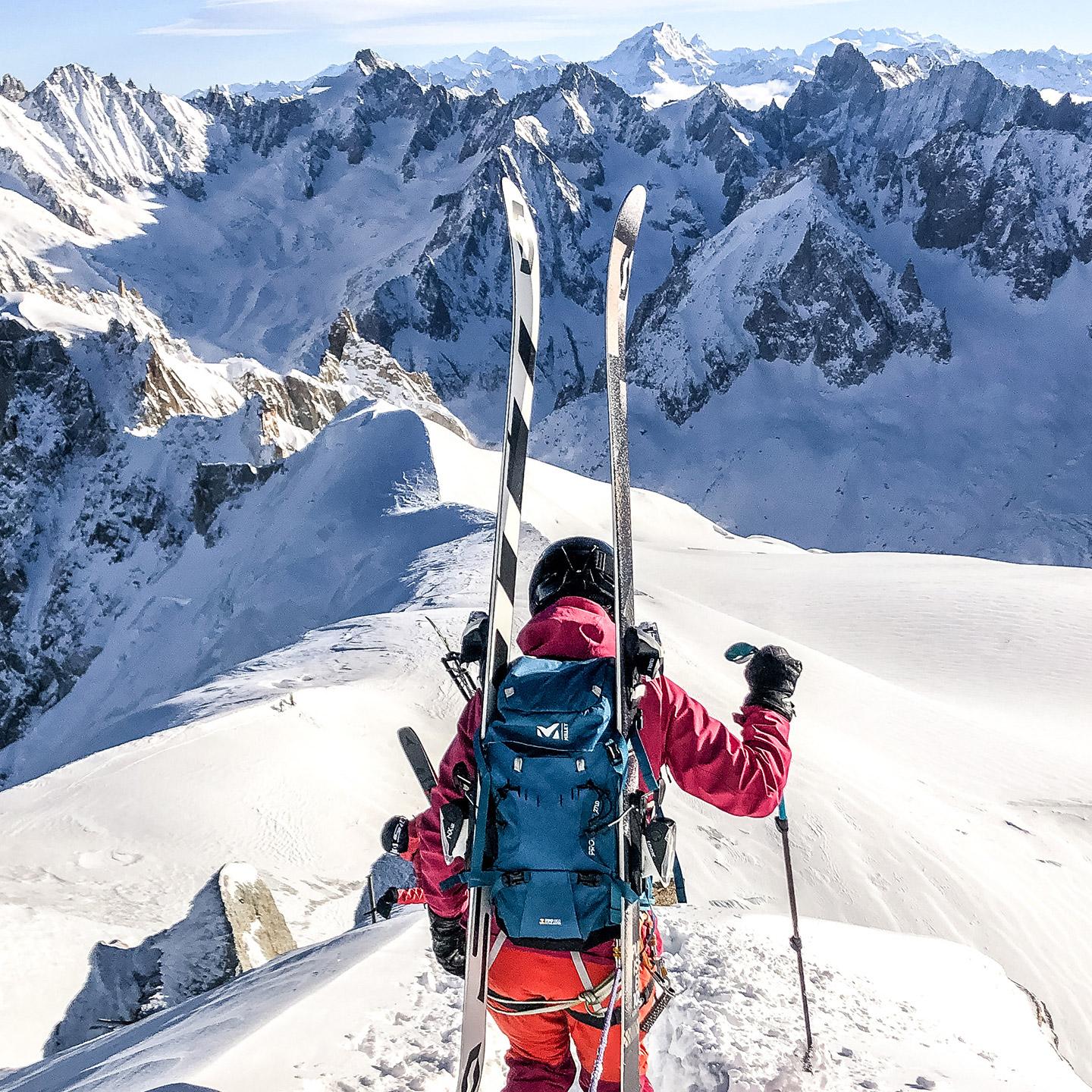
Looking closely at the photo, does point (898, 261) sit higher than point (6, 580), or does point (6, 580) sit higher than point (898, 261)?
point (898, 261)

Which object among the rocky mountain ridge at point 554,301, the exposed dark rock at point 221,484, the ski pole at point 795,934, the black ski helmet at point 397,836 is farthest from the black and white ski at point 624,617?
the exposed dark rock at point 221,484

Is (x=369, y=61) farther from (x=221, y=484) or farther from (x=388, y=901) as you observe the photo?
(x=388, y=901)

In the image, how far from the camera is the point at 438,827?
357cm

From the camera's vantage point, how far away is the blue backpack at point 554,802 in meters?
3.24

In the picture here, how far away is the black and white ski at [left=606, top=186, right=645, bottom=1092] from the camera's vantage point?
3.33m

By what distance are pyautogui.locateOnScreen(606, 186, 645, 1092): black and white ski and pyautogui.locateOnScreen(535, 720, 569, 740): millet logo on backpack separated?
8.2 inches

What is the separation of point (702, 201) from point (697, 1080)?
570ft

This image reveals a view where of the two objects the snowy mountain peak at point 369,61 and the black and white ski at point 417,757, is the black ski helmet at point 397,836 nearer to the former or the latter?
the black and white ski at point 417,757

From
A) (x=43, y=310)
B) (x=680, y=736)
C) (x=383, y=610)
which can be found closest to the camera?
(x=680, y=736)

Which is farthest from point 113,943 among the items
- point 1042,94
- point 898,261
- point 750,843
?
point 1042,94

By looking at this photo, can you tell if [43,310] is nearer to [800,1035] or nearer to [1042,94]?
[800,1035]

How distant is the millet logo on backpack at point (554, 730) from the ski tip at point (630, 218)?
7.98 ft

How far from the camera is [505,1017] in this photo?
11.6 ft

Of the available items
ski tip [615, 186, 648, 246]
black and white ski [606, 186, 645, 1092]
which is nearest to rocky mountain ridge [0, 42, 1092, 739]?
ski tip [615, 186, 648, 246]
